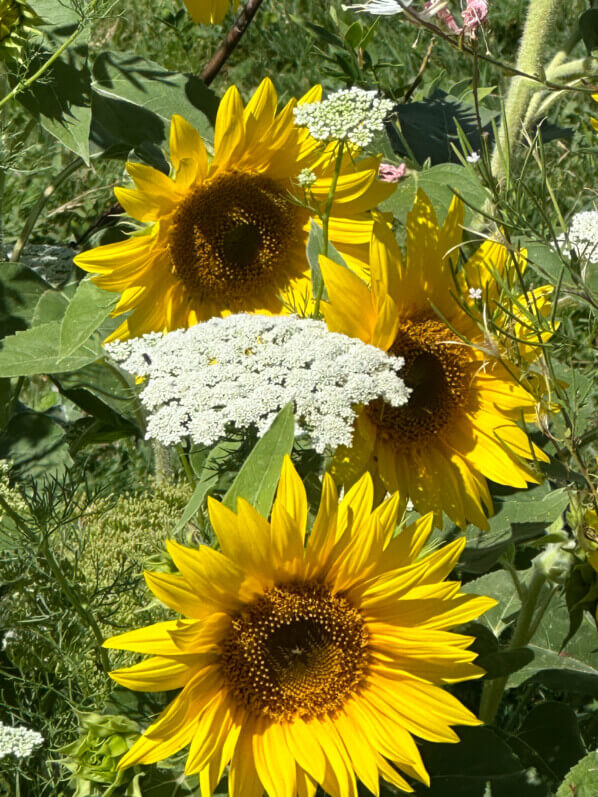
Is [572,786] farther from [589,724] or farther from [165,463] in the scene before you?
[165,463]

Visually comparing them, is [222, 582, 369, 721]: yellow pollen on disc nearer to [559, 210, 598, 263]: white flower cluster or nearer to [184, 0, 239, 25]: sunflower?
[559, 210, 598, 263]: white flower cluster

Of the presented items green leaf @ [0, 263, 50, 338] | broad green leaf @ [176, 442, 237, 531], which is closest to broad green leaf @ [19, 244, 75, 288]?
green leaf @ [0, 263, 50, 338]

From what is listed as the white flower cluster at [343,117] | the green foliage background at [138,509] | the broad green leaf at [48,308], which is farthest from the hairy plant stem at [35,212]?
the white flower cluster at [343,117]

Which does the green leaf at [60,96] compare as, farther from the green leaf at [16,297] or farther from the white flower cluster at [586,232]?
the white flower cluster at [586,232]

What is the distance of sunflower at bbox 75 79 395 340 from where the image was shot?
55.3 inches

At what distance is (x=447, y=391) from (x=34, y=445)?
Result: 2.59 ft

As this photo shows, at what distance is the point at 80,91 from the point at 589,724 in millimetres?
1264

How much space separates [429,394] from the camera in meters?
1.36

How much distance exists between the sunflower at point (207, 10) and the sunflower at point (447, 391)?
47cm

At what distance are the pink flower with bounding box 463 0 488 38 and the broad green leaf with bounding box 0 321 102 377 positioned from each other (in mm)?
643

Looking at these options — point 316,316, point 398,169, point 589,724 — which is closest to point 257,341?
point 316,316

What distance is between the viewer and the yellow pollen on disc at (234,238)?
1.52m

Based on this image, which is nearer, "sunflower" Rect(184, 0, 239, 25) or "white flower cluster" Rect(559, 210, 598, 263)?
"white flower cluster" Rect(559, 210, 598, 263)

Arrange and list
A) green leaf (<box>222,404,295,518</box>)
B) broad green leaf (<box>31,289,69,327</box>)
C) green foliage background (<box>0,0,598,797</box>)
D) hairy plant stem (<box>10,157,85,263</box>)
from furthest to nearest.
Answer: hairy plant stem (<box>10,157,85,263</box>), broad green leaf (<box>31,289,69,327</box>), green foliage background (<box>0,0,598,797</box>), green leaf (<box>222,404,295,518</box>)
